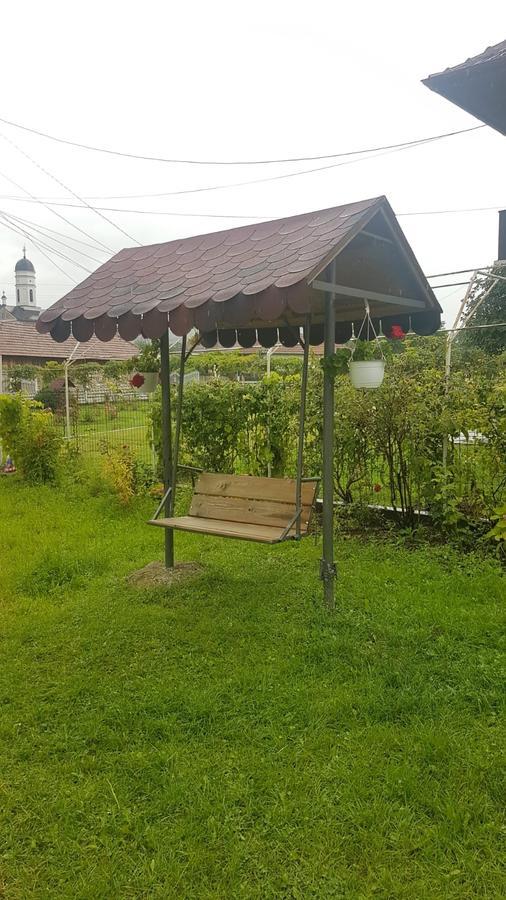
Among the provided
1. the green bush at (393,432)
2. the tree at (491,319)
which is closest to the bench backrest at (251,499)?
the green bush at (393,432)

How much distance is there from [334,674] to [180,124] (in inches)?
641

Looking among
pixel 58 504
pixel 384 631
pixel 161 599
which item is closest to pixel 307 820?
pixel 384 631

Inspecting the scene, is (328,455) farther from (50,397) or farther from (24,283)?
(24,283)

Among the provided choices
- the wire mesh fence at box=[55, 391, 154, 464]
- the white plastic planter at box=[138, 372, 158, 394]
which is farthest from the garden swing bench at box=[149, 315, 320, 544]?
the wire mesh fence at box=[55, 391, 154, 464]

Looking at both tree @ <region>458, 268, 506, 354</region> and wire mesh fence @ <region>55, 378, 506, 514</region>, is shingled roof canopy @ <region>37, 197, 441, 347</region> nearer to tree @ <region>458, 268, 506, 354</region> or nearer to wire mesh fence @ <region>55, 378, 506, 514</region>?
wire mesh fence @ <region>55, 378, 506, 514</region>

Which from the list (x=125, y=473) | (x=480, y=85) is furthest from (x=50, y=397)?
(x=480, y=85)

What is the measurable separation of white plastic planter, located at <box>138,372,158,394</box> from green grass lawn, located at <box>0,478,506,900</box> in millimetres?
1511

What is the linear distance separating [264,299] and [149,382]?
6.38 ft

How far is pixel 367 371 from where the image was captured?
12.6 ft

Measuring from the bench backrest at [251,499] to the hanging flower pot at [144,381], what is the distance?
0.84 m

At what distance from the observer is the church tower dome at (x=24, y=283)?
2852 inches

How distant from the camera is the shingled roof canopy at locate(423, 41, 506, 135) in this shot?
104 inches

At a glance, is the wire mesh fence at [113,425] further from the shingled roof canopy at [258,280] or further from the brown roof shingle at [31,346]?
the brown roof shingle at [31,346]

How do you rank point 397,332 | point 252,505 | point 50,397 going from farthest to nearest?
point 50,397, point 252,505, point 397,332
